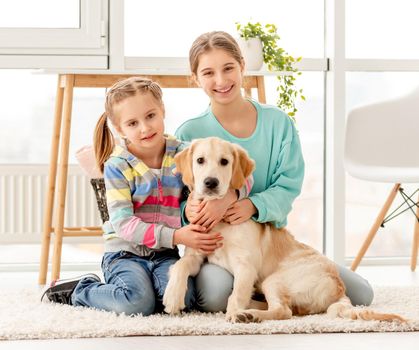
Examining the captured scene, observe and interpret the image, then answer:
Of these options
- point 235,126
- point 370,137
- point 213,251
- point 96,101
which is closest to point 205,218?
point 213,251

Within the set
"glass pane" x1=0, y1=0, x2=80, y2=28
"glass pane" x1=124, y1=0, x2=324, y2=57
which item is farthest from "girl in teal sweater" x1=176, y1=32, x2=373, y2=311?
"glass pane" x1=124, y1=0, x2=324, y2=57

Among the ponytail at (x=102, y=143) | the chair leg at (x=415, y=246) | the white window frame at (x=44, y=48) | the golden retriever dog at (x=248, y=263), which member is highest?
the white window frame at (x=44, y=48)

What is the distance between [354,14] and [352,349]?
2631 mm

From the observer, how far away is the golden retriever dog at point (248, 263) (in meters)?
2.42

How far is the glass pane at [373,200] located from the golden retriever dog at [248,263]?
194 centimetres

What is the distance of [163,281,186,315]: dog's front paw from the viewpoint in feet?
7.95

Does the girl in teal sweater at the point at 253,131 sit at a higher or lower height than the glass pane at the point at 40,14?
lower

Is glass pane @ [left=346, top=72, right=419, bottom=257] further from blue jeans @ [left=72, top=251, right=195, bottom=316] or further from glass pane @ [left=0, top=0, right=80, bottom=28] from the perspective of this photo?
blue jeans @ [left=72, top=251, right=195, bottom=316]

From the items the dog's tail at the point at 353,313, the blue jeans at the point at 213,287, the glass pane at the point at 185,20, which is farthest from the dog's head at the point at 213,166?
the glass pane at the point at 185,20

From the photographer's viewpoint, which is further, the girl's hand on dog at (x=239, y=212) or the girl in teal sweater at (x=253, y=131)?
the girl in teal sweater at (x=253, y=131)

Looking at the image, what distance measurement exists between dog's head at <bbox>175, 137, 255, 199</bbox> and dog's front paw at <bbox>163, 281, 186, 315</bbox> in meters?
0.29

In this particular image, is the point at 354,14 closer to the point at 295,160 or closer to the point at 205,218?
the point at 295,160

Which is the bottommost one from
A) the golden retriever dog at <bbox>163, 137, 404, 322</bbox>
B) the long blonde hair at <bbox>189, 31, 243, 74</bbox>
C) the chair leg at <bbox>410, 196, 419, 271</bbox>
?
the chair leg at <bbox>410, 196, 419, 271</bbox>

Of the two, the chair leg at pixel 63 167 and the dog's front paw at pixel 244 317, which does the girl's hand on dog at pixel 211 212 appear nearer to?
the dog's front paw at pixel 244 317
